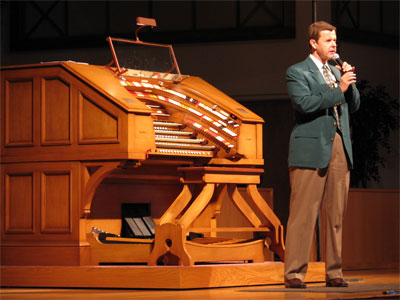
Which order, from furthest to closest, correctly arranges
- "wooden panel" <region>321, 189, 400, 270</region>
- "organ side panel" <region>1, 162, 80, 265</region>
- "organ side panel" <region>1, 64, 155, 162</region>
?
"wooden panel" <region>321, 189, 400, 270</region>
"organ side panel" <region>1, 162, 80, 265</region>
"organ side panel" <region>1, 64, 155, 162</region>

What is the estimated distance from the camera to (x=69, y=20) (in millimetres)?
14812

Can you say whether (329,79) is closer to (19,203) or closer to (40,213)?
(40,213)

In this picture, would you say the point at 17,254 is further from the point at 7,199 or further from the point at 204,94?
the point at 204,94

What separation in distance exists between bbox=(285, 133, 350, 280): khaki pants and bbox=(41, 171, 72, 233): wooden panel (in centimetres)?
167

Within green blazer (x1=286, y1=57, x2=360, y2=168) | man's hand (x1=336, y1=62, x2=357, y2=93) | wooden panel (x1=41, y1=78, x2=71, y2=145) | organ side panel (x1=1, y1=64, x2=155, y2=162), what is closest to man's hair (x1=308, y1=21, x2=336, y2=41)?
green blazer (x1=286, y1=57, x2=360, y2=168)

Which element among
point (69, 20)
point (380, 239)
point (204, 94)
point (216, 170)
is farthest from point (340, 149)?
point (69, 20)

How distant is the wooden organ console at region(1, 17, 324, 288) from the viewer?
618 centimetres

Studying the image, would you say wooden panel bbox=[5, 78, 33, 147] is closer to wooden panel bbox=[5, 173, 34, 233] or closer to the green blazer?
wooden panel bbox=[5, 173, 34, 233]

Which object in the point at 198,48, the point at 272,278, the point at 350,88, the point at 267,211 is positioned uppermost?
the point at 198,48

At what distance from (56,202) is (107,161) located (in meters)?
0.50

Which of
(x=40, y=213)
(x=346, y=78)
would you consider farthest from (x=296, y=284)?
(x=40, y=213)

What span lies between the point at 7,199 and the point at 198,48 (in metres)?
7.70

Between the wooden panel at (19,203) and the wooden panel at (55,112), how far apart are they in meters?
0.32

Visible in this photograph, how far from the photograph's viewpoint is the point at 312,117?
5406 millimetres
